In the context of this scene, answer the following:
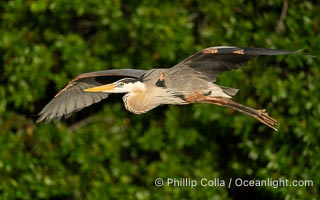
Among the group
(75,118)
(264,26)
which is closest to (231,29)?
(264,26)

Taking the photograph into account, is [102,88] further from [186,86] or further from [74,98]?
[186,86]

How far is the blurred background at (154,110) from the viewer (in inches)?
233

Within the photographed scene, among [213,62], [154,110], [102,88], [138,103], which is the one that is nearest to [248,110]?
[213,62]

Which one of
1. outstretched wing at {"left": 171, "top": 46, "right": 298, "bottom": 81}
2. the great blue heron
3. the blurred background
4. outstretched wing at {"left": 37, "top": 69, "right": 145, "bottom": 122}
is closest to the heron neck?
the great blue heron

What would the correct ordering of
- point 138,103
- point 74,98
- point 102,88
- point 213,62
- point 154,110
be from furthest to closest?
point 154,110 < point 74,98 < point 102,88 < point 138,103 < point 213,62

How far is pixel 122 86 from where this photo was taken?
14.2 ft

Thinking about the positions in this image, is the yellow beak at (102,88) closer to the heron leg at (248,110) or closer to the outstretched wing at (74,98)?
the outstretched wing at (74,98)

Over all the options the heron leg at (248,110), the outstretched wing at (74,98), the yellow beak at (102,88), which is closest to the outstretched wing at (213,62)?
the heron leg at (248,110)

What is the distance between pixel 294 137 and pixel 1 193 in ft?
7.12

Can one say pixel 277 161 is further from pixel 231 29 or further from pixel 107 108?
pixel 107 108

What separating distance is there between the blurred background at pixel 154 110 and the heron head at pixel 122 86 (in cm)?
164

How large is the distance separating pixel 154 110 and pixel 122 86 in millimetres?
2142

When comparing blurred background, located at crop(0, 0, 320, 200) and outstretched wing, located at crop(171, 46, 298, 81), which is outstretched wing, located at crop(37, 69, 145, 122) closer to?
outstretched wing, located at crop(171, 46, 298, 81)

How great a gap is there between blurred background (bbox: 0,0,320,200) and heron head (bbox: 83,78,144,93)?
5.37 feet
